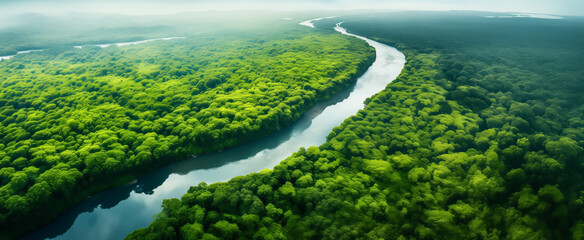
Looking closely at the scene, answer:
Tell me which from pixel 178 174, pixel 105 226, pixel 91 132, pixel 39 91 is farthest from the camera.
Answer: pixel 39 91

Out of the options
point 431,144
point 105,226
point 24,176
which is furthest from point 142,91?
point 431,144

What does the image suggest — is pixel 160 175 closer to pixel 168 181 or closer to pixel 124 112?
pixel 168 181

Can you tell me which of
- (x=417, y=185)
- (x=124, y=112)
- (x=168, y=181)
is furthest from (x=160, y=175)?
(x=417, y=185)

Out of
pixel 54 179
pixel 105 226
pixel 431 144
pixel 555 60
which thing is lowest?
pixel 105 226

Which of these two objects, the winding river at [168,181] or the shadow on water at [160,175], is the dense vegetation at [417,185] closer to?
the winding river at [168,181]

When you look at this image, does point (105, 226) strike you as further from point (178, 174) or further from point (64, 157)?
point (64, 157)

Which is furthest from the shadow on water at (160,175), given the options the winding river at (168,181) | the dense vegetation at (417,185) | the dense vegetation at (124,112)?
the dense vegetation at (417,185)
